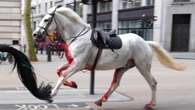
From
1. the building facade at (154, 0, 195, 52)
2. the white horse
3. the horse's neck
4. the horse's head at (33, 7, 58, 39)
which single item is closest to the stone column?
the building facade at (154, 0, 195, 52)

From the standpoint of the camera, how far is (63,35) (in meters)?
9.19

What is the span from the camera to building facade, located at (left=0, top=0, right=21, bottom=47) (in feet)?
102

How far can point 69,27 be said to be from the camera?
9141 mm

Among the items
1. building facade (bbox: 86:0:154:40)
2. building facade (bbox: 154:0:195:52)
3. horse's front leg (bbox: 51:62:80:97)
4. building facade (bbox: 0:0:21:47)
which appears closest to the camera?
horse's front leg (bbox: 51:62:80:97)

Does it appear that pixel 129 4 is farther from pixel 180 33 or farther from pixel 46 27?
pixel 46 27

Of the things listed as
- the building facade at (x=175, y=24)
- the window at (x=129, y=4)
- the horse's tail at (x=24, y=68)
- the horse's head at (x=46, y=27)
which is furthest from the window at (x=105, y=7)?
the horse's tail at (x=24, y=68)

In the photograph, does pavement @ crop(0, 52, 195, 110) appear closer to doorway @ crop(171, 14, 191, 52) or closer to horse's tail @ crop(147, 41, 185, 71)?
horse's tail @ crop(147, 41, 185, 71)

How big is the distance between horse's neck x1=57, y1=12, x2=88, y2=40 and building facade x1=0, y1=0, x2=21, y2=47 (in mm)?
22103

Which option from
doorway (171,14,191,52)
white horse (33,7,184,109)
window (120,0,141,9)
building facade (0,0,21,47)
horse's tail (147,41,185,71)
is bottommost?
doorway (171,14,191,52)

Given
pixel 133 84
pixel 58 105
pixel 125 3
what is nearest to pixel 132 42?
Result: pixel 58 105

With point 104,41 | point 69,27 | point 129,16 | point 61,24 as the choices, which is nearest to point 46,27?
point 61,24

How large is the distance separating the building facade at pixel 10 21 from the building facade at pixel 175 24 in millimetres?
21042

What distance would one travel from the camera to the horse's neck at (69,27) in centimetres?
905

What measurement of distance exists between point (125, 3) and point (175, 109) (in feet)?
159
